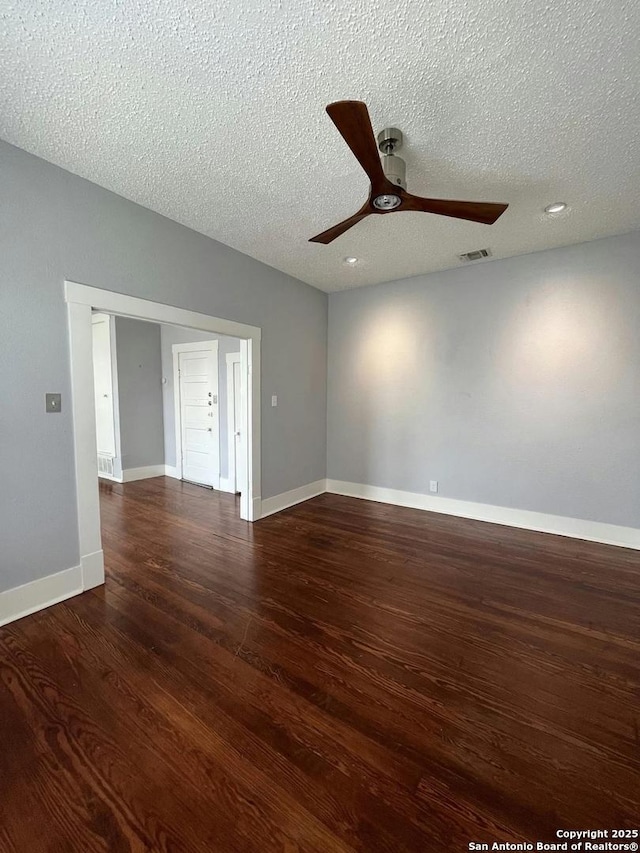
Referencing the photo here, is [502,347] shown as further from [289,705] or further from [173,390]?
[173,390]

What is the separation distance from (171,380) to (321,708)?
529 cm

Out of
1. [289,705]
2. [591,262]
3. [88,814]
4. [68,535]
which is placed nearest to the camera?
[88,814]

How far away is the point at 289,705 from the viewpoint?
1.53 meters

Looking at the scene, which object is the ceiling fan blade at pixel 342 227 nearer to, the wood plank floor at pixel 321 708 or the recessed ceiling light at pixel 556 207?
the recessed ceiling light at pixel 556 207

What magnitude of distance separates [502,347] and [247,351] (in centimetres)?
270

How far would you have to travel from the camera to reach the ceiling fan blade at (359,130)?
51.5 inches

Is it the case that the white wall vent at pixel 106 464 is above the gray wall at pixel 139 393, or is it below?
below

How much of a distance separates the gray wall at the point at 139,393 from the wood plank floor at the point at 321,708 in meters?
3.15

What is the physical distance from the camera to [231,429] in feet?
16.1

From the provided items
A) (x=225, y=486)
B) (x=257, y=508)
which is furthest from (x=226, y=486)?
(x=257, y=508)

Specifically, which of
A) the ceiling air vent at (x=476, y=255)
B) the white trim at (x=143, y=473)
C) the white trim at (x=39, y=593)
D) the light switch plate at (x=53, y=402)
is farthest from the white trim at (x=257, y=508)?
the ceiling air vent at (x=476, y=255)

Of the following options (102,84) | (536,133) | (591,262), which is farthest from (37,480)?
(591,262)

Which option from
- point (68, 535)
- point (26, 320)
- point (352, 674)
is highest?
point (26, 320)

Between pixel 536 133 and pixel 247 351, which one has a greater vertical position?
pixel 536 133
